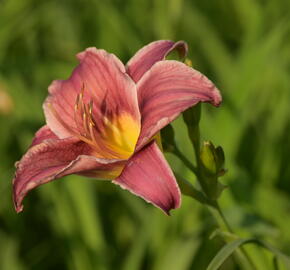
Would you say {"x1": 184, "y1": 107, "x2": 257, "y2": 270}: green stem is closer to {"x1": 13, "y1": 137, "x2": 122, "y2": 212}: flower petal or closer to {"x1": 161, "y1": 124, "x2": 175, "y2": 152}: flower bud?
{"x1": 161, "y1": 124, "x2": 175, "y2": 152}: flower bud

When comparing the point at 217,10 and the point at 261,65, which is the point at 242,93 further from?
the point at 217,10

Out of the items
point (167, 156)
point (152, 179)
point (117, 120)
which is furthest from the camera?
point (167, 156)

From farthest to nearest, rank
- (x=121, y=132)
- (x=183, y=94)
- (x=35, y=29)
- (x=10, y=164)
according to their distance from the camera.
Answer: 1. (x=35, y=29)
2. (x=10, y=164)
3. (x=121, y=132)
4. (x=183, y=94)

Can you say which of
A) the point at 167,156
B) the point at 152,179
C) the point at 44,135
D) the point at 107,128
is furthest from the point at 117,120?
the point at 167,156

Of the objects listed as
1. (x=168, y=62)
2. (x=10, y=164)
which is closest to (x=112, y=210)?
(x=10, y=164)

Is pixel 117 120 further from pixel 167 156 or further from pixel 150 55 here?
pixel 167 156

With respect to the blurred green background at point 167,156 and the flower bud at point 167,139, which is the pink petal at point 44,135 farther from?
the blurred green background at point 167,156
